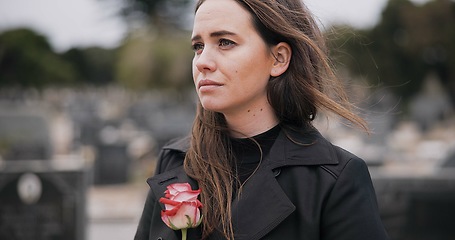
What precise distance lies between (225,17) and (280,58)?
0.21m

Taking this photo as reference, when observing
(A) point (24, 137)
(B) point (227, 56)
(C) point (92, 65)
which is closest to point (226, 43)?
(B) point (227, 56)

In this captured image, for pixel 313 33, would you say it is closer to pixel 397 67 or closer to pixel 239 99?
pixel 239 99

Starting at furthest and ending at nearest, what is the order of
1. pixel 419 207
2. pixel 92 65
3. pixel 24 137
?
1. pixel 92 65
2. pixel 24 137
3. pixel 419 207

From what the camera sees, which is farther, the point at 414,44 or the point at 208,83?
the point at 414,44

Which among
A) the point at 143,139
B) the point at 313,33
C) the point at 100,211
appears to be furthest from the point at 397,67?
the point at 313,33

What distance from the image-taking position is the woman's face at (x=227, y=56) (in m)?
1.94

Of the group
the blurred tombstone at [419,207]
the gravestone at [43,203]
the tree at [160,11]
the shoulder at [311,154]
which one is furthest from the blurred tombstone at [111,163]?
the tree at [160,11]

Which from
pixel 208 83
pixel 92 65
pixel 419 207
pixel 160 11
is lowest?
pixel 419 207

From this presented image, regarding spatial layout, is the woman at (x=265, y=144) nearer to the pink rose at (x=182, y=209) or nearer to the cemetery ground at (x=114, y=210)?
the pink rose at (x=182, y=209)

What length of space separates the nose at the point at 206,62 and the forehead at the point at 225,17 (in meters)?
0.06

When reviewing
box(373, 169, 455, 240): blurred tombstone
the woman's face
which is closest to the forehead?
the woman's face

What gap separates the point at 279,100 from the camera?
2021mm

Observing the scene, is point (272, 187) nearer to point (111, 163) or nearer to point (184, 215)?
point (184, 215)

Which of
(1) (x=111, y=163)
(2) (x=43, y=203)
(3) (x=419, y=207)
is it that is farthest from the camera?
(1) (x=111, y=163)
